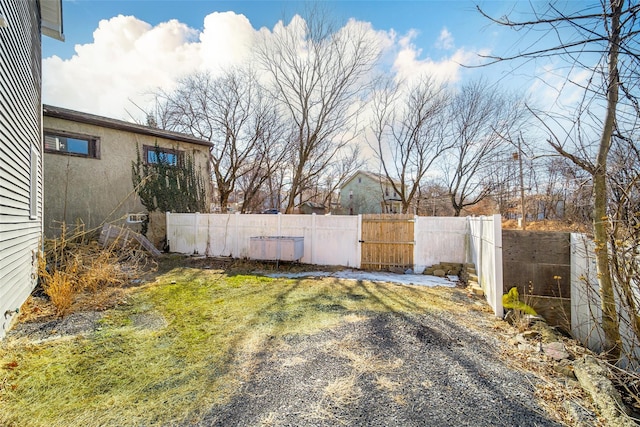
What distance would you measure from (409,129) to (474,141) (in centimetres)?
374

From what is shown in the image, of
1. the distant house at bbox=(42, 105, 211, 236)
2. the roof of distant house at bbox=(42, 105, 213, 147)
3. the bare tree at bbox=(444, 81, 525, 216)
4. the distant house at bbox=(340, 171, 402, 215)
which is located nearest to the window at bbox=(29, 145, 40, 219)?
the distant house at bbox=(42, 105, 211, 236)

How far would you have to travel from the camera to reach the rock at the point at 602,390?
220 cm

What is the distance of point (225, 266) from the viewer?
8859 millimetres

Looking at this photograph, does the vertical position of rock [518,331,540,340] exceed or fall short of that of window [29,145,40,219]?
it falls short

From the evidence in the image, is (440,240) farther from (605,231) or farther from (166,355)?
(166,355)

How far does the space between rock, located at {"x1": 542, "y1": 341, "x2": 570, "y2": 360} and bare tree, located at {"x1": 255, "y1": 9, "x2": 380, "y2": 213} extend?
12.6 meters

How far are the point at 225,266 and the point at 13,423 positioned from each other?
22.3ft

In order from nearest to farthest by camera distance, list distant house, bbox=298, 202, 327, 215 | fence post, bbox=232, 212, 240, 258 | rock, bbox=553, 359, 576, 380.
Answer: rock, bbox=553, 359, 576, 380
fence post, bbox=232, 212, 240, 258
distant house, bbox=298, 202, 327, 215

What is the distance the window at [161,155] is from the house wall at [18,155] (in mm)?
5496

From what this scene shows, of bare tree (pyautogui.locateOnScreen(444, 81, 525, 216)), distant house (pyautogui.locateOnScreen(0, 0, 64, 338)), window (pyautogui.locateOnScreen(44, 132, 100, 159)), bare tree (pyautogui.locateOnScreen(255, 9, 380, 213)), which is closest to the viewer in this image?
distant house (pyautogui.locateOnScreen(0, 0, 64, 338))

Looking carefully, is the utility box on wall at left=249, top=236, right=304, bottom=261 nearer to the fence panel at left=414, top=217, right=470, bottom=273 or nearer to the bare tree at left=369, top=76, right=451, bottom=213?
the fence panel at left=414, top=217, right=470, bottom=273

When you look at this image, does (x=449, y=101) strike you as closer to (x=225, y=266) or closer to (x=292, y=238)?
(x=292, y=238)

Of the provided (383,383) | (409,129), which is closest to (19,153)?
(383,383)

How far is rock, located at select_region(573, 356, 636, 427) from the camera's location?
2.20 m
